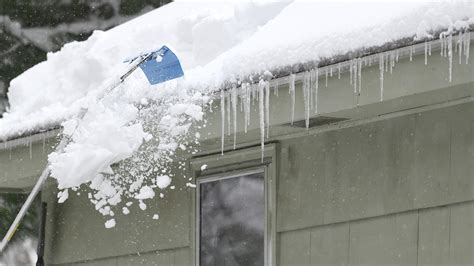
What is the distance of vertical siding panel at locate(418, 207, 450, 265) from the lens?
22.3 ft

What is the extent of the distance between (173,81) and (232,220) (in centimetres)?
115

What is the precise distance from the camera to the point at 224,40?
7.79m

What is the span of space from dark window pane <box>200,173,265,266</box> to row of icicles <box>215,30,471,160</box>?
0.51 meters

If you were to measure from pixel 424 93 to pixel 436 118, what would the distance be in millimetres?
552

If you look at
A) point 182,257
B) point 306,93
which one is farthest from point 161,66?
point 182,257

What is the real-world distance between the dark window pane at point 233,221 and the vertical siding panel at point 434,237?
1336 millimetres

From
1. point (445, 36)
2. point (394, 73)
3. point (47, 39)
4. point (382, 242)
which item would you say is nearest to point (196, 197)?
point (382, 242)

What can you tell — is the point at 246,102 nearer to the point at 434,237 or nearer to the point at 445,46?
the point at 434,237

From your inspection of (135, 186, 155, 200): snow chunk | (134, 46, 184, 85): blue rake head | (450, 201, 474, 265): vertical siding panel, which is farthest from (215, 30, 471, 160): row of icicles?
(135, 186, 155, 200): snow chunk

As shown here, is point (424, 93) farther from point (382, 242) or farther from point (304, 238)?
point (304, 238)

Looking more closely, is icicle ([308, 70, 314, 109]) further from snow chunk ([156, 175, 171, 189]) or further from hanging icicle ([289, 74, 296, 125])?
snow chunk ([156, 175, 171, 189])

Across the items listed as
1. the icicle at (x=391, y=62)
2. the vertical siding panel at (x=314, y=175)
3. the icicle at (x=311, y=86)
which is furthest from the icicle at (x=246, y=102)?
the icicle at (x=391, y=62)

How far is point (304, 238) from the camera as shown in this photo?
760cm

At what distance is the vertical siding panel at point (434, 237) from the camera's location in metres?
6.80
